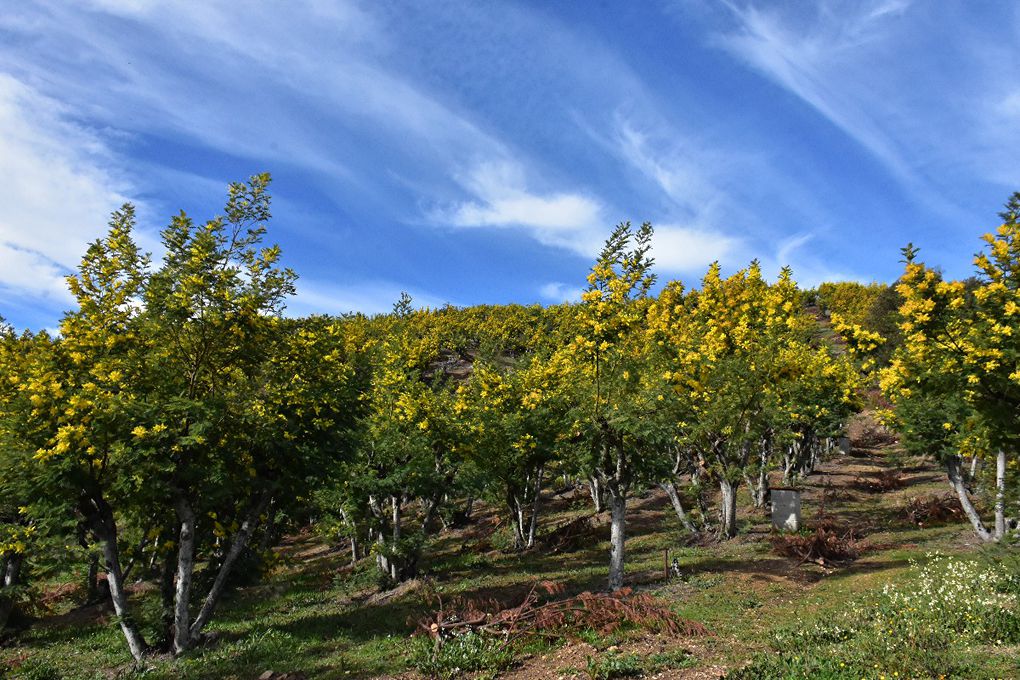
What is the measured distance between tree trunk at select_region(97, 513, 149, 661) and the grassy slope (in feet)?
1.47

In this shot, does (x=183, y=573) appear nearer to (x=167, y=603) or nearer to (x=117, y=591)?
(x=117, y=591)

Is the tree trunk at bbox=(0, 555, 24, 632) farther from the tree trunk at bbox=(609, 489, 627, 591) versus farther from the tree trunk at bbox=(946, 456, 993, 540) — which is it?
the tree trunk at bbox=(946, 456, 993, 540)

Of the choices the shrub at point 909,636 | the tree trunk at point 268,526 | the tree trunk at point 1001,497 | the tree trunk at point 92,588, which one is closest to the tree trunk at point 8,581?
the tree trunk at point 92,588

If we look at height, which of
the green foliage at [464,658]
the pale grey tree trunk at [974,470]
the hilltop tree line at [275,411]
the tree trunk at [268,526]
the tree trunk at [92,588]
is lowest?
the tree trunk at [92,588]

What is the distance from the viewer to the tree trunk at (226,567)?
1329cm

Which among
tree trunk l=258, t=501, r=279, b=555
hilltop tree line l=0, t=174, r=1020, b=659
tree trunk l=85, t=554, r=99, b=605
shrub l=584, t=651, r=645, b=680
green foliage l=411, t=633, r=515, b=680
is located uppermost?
hilltop tree line l=0, t=174, r=1020, b=659

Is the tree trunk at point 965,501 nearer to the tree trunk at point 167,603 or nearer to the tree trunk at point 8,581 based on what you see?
the tree trunk at point 167,603

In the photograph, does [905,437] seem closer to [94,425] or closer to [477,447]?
[477,447]

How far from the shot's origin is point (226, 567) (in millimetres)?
13391

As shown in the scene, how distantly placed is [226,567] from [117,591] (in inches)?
89.4

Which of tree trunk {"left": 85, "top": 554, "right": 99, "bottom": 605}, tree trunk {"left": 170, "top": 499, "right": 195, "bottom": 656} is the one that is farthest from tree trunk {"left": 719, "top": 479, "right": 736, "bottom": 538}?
tree trunk {"left": 85, "top": 554, "right": 99, "bottom": 605}

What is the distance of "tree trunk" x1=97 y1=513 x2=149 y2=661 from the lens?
488 inches

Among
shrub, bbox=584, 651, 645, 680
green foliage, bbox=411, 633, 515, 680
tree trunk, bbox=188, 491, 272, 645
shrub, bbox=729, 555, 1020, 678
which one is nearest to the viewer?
shrub, bbox=729, 555, 1020, 678

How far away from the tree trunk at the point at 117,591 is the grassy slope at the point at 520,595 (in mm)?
449
